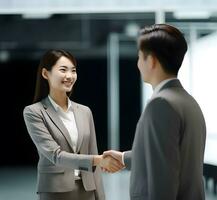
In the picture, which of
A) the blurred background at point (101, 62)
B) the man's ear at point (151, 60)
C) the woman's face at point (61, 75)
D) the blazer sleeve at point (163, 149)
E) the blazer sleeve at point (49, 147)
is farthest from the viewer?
the blurred background at point (101, 62)

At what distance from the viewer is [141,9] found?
3.36 metres

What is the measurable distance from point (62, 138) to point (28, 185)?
345 cm

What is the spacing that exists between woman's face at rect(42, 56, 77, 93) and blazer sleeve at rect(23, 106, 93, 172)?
0.52ft

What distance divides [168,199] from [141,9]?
7.40 feet

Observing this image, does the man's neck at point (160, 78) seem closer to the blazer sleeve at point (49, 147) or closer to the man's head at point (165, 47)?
the man's head at point (165, 47)

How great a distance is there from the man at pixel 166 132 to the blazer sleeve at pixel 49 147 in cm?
58

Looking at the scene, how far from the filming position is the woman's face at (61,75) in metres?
2.11

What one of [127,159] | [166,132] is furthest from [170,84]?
[127,159]

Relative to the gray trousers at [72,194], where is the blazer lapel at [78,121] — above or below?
above

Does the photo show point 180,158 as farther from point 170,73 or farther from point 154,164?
point 170,73

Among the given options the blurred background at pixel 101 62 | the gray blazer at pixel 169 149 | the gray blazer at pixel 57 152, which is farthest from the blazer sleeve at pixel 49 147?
the blurred background at pixel 101 62

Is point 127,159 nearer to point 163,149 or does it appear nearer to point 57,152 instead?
point 57,152

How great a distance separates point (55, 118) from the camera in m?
2.07

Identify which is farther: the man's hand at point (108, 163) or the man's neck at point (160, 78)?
the man's hand at point (108, 163)
